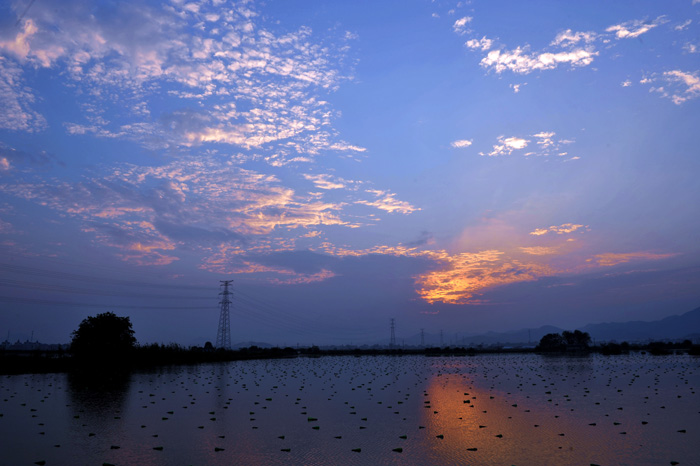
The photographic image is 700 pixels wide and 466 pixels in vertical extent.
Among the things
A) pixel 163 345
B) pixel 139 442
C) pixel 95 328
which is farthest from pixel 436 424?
pixel 163 345

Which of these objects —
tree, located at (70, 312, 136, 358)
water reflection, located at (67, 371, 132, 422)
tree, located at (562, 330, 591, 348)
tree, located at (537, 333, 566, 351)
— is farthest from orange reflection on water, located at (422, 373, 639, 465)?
tree, located at (562, 330, 591, 348)

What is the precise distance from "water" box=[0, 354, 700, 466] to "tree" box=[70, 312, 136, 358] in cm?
2612

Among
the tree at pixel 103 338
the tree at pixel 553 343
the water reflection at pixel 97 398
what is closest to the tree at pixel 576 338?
the tree at pixel 553 343

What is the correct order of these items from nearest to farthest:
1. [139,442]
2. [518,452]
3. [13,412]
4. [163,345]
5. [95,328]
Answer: [518,452]
[139,442]
[13,412]
[95,328]
[163,345]

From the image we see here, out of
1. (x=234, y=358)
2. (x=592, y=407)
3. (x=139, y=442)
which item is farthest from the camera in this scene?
(x=234, y=358)

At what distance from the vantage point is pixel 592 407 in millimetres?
27203

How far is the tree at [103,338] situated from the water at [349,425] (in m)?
26.1

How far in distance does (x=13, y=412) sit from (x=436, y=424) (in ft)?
74.2

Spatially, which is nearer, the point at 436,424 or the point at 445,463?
the point at 445,463

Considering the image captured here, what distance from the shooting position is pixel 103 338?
63156 millimetres

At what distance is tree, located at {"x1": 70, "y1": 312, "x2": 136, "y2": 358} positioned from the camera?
62.1m

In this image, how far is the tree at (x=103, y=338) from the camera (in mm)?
62094

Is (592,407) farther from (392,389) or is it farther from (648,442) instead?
(392,389)

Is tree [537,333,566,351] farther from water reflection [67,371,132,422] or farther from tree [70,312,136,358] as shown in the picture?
water reflection [67,371,132,422]
